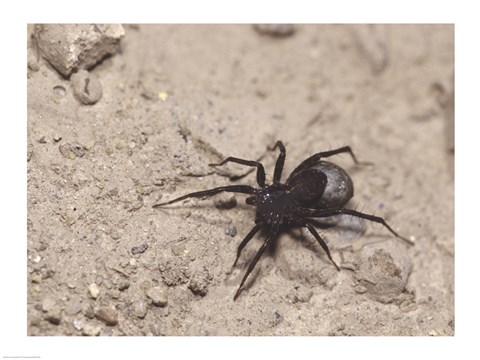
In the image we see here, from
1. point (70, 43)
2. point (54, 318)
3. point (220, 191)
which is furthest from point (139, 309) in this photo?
point (70, 43)

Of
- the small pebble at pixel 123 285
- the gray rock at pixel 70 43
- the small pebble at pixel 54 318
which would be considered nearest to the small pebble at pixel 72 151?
the gray rock at pixel 70 43

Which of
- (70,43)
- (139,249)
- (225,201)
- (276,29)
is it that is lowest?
(139,249)

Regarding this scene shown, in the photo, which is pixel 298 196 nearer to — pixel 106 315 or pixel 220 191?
pixel 220 191

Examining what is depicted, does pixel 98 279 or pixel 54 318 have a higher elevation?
pixel 98 279

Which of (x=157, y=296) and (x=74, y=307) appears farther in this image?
(x=157, y=296)

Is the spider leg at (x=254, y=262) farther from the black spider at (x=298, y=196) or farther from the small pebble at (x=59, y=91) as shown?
the small pebble at (x=59, y=91)
